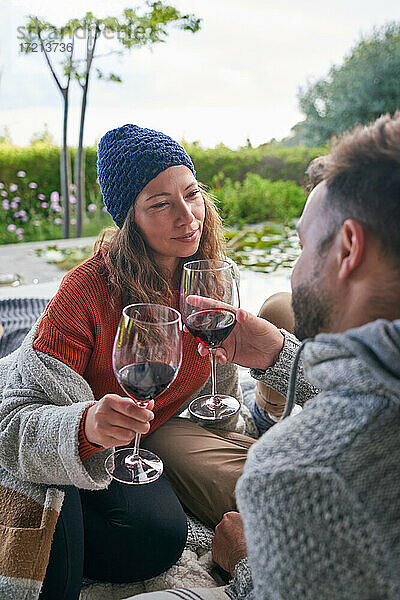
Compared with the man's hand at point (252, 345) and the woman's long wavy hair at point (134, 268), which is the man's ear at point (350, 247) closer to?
the man's hand at point (252, 345)

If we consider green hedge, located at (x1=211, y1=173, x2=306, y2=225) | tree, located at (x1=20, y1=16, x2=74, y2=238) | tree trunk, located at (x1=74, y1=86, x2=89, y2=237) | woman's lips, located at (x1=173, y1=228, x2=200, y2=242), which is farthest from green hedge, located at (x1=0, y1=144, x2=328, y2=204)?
woman's lips, located at (x1=173, y1=228, x2=200, y2=242)

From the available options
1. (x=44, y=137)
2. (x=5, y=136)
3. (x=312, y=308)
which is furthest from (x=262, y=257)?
(x=312, y=308)

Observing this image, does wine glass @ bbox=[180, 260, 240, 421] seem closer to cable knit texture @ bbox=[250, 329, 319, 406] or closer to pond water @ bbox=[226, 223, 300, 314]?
cable knit texture @ bbox=[250, 329, 319, 406]

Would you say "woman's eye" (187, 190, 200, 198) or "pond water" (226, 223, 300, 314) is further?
"pond water" (226, 223, 300, 314)

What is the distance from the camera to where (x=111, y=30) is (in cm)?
568

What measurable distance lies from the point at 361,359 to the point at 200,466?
3.69ft

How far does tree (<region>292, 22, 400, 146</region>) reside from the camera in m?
6.49

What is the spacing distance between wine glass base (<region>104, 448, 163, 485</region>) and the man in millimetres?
569

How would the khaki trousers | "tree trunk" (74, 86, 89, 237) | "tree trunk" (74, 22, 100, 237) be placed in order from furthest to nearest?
1. "tree trunk" (74, 86, 89, 237)
2. "tree trunk" (74, 22, 100, 237)
3. the khaki trousers

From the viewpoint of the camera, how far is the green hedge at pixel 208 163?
6.46 metres

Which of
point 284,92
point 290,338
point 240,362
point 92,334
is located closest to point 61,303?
point 92,334

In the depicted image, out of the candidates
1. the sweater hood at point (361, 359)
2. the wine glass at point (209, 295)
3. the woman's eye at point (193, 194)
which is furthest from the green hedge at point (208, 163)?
the sweater hood at point (361, 359)

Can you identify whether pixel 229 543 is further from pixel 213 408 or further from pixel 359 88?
pixel 359 88

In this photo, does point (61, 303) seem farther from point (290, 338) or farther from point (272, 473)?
point (272, 473)
